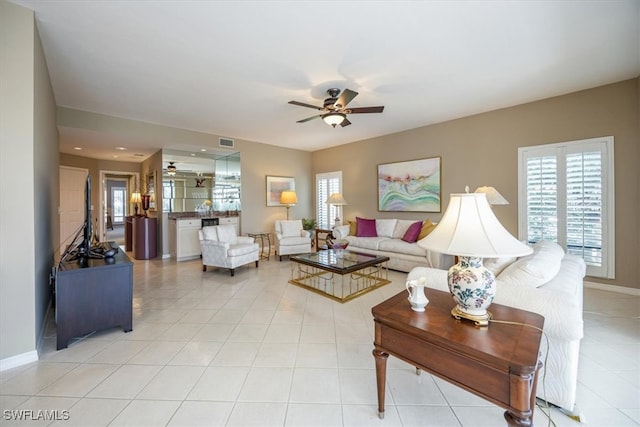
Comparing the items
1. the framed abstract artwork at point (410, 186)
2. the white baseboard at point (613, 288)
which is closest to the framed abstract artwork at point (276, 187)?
the framed abstract artwork at point (410, 186)

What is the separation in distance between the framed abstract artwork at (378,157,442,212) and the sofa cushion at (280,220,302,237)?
1.94 meters

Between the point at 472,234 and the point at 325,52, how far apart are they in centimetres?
230

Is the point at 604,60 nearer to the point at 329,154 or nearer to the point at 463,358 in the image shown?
the point at 463,358

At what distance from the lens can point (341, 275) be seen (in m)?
3.62

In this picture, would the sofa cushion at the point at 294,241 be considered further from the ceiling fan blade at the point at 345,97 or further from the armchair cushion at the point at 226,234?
the ceiling fan blade at the point at 345,97

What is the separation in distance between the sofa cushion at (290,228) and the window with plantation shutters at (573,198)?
4070 millimetres

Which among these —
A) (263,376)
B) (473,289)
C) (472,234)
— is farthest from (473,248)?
(263,376)

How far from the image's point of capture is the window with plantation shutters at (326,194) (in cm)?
708

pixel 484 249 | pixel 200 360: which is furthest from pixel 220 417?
pixel 484 249

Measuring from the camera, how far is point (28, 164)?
6.73ft

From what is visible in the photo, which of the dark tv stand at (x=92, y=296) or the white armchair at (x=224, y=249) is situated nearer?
the dark tv stand at (x=92, y=296)

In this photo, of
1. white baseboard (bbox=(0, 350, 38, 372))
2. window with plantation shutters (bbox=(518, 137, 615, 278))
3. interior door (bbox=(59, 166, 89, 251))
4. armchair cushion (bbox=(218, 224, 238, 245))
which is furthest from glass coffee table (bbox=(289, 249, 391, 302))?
interior door (bbox=(59, 166, 89, 251))

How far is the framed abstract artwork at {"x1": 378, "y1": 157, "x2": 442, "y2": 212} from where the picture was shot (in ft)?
17.0

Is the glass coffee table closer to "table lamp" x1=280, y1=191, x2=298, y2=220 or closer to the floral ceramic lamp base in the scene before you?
the floral ceramic lamp base
